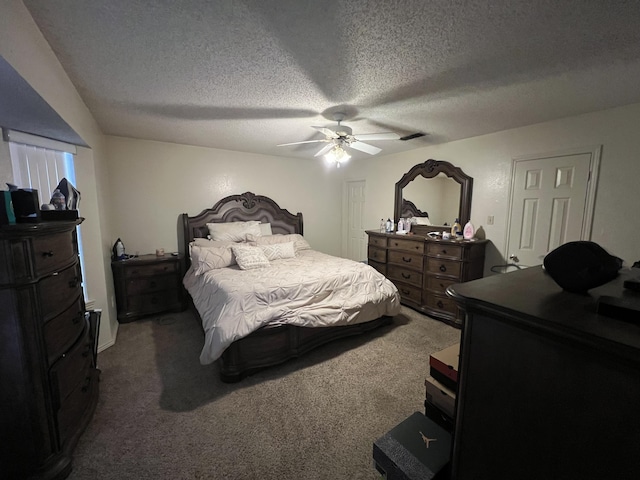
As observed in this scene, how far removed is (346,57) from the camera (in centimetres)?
156

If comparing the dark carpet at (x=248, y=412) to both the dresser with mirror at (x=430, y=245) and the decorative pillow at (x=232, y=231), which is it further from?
the decorative pillow at (x=232, y=231)

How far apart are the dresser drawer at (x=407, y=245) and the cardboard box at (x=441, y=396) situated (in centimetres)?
235

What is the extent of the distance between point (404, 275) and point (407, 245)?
444mm

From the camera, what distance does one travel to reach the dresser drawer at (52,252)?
1.33 meters

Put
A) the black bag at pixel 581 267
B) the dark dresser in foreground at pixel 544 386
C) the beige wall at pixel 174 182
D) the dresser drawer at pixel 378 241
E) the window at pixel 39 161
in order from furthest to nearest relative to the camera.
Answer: the dresser drawer at pixel 378 241, the beige wall at pixel 174 182, the window at pixel 39 161, the black bag at pixel 581 267, the dark dresser in foreground at pixel 544 386

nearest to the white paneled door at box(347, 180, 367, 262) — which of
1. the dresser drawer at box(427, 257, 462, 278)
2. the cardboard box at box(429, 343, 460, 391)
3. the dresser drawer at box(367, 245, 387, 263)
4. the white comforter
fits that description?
the dresser drawer at box(367, 245, 387, 263)

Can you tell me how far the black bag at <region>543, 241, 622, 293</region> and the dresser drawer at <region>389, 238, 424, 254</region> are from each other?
2.70m

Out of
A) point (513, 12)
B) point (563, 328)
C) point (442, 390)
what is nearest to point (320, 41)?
point (513, 12)

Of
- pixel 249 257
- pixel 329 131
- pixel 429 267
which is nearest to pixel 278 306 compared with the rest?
pixel 249 257

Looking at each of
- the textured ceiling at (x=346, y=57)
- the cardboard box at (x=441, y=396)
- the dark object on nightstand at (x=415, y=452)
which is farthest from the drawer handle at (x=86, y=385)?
the cardboard box at (x=441, y=396)

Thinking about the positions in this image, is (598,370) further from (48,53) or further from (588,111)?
(588,111)

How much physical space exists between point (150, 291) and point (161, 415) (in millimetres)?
1938

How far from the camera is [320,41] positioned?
1427mm

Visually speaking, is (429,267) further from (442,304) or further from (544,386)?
(544,386)
